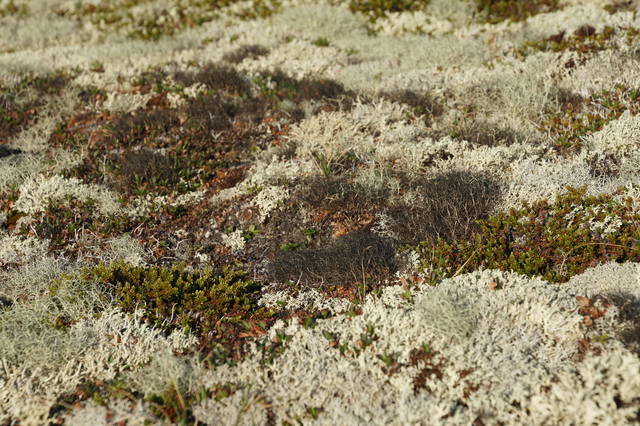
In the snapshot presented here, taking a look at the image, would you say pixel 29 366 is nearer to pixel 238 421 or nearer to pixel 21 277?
pixel 21 277

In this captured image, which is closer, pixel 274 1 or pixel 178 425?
pixel 178 425

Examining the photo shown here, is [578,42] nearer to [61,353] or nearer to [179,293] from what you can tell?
[179,293]

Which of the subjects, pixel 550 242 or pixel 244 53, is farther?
pixel 244 53

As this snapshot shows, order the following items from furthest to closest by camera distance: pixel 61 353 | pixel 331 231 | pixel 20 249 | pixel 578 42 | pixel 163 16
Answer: pixel 163 16, pixel 578 42, pixel 20 249, pixel 331 231, pixel 61 353

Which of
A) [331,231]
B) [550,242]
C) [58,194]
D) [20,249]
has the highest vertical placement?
[550,242]

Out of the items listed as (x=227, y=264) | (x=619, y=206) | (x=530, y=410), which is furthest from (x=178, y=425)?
(x=619, y=206)

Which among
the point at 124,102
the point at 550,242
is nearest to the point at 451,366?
the point at 550,242

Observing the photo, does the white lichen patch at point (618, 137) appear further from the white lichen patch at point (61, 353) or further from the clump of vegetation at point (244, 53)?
the clump of vegetation at point (244, 53)
